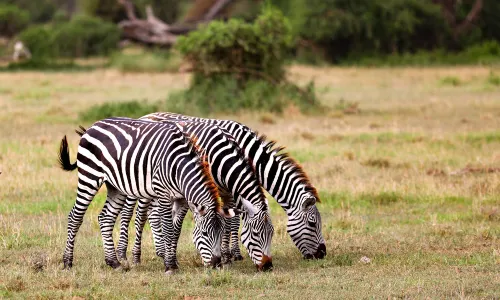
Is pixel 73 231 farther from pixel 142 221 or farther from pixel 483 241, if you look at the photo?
pixel 483 241

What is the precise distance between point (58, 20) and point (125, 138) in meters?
41.7

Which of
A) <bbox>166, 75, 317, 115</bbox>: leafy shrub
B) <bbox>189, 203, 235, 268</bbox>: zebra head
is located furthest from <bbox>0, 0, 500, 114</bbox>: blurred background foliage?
<bbox>189, 203, 235, 268</bbox>: zebra head

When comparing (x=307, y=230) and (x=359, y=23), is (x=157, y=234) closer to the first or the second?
(x=307, y=230)

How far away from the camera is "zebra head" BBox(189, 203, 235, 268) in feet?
24.4

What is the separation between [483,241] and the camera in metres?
8.98

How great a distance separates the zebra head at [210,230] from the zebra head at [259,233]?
306 millimetres

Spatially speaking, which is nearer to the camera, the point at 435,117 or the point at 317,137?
the point at 317,137

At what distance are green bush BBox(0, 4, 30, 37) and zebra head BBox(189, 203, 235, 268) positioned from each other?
132 ft

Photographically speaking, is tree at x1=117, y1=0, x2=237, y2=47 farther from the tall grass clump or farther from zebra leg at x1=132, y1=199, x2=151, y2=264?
zebra leg at x1=132, y1=199, x2=151, y2=264

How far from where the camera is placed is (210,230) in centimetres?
746

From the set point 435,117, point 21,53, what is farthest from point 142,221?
point 21,53

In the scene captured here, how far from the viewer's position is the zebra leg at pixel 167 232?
25.6ft

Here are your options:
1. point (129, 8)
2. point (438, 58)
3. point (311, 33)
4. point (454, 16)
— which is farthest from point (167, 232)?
point (454, 16)

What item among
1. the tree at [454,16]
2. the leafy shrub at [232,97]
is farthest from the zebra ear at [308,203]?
the tree at [454,16]
